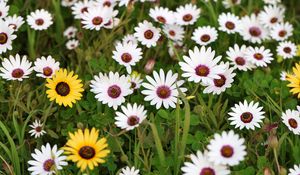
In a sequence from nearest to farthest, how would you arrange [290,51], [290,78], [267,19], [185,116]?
1. [185,116]
2. [290,78]
3. [290,51]
4. [267,19]

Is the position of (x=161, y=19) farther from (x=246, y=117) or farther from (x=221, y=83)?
(x=246, y=117)

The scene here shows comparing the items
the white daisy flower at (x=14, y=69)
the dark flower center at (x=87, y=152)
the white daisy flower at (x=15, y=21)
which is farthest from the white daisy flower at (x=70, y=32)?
the dark flower center at (x=87, y=152)

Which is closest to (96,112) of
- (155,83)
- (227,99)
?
(155,83)

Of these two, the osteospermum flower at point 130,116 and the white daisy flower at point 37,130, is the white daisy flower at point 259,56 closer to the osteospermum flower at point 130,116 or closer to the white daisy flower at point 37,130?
the osteospermum flower at point 130,116

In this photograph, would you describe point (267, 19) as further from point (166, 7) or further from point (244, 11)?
point (166, 7)

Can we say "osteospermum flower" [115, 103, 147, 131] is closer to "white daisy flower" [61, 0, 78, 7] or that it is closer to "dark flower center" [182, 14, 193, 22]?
"dark flower center" [182, 14, 193, 22]
